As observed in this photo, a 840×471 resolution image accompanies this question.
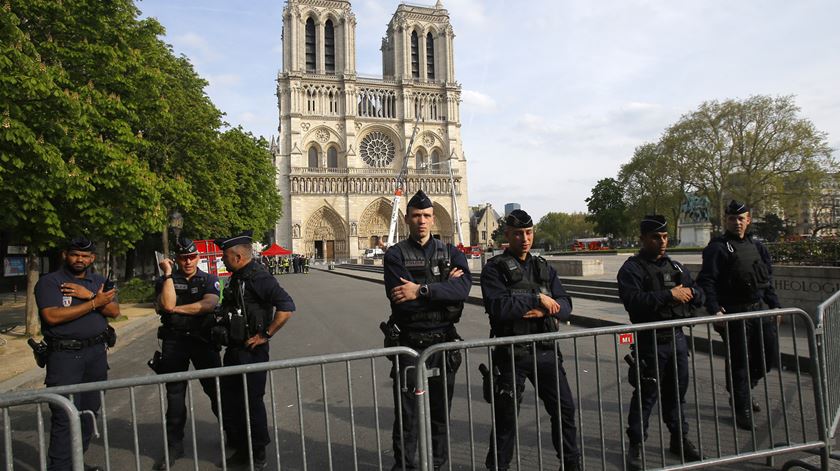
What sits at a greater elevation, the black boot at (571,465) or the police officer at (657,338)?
the police officer at (657,338)

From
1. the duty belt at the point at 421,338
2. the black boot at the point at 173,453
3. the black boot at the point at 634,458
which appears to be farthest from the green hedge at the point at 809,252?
the black boot at the point at 173,453

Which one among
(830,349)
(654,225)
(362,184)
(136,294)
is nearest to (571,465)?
(654,225)

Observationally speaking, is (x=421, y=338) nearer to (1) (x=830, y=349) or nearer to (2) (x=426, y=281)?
(2) (x=426, y=281)

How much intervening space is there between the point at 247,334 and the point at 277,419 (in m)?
1.56

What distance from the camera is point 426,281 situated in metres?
3.66

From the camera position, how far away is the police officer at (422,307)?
339 centimetres

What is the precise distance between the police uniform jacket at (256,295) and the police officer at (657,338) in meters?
2.68

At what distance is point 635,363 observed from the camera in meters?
3.49

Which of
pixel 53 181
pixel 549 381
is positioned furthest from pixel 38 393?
pixel 53 181

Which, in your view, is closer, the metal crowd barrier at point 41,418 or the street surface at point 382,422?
the metal crowd barrier at point 41,418

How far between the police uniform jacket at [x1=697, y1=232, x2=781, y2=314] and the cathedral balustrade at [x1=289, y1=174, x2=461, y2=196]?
5355 centimetres

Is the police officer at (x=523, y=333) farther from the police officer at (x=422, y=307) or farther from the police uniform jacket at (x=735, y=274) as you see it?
the police uniform jacket at (x=735, y=274)

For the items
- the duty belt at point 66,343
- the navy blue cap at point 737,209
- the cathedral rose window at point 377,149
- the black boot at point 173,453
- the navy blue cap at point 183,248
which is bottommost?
the black boot at point 173,453

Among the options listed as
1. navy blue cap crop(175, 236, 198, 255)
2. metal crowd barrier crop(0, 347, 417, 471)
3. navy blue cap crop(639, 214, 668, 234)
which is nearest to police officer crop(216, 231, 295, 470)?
metal crowd barrier crop(0, 347, 417, 471)
